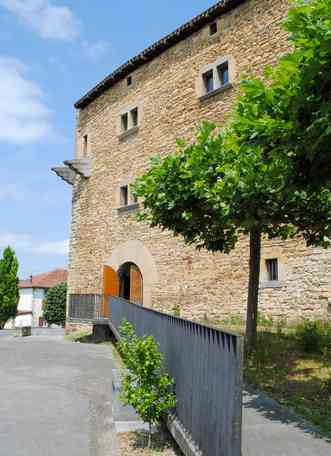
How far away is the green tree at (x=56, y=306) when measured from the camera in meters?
41.4

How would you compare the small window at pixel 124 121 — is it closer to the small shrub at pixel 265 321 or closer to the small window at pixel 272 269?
the small window at pixel 272 269

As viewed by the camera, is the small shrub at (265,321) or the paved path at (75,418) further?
the small shrub at (265,321)

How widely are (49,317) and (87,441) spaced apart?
1503 inches

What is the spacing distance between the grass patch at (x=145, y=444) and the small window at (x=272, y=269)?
8.40m

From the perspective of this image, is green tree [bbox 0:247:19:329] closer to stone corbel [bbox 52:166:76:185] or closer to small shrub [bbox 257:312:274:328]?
stone corbel [bbox 52:166:76:185]

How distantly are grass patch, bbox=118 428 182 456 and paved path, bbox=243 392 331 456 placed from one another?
81 cm

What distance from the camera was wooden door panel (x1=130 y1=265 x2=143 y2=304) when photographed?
17.2 meters

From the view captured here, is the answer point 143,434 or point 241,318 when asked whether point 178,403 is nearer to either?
point 143,434

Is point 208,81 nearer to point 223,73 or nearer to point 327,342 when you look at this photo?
point 223,73

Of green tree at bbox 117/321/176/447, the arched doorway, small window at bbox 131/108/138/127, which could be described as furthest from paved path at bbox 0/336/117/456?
small window at bbox 131/108/138/127

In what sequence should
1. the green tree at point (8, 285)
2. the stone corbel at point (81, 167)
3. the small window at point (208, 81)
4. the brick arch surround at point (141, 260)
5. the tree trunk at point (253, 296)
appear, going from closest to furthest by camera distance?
the tree trunk at point (253, 296) → the small window at point (208, 81) → the brick arch surround at point (141, 260) → the stone corbel at point (81, 167) → the green tree at point (8, 285)

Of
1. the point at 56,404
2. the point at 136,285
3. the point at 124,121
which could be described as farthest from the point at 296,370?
the point at 124,121

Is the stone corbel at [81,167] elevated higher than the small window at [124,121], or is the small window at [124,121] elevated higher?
the small window at [124,121]

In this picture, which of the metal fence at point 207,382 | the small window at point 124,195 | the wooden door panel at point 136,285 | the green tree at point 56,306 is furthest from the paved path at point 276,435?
the green tree at point 56,306
